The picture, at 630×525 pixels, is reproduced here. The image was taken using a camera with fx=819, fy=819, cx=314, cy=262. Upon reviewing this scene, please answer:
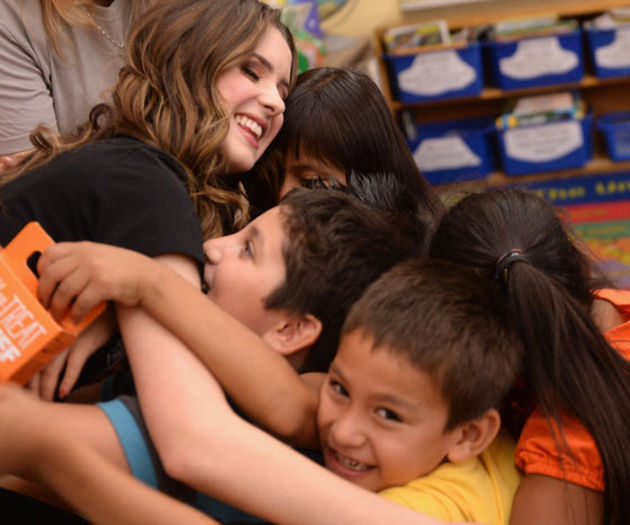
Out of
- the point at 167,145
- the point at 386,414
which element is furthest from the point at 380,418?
the point at 167,145

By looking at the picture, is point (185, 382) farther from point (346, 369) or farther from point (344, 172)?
point (344, 172)

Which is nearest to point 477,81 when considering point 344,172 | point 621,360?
point 344,172

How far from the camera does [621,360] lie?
1100 mm

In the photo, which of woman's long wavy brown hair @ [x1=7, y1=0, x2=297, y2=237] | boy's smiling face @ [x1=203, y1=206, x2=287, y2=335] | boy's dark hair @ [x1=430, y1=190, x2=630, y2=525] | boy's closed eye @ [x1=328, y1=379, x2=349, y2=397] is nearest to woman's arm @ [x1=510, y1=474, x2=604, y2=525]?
boy's dark hair @ [x1=430, y1=190, x2=630, y2=525]

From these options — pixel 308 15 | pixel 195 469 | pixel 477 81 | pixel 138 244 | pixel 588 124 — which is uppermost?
pixel 138 244

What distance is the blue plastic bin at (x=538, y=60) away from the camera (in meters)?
3.53

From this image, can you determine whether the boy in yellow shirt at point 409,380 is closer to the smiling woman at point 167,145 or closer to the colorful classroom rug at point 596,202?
the smiling woman at point 167,145

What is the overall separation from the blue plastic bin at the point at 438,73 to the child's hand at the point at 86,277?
284cm

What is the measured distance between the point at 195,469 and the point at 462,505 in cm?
34

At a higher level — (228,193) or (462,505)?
(228,193)

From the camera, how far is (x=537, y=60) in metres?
3.58

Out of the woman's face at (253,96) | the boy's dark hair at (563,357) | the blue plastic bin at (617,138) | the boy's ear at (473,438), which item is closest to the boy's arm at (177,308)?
the boy's ear at (473,438)

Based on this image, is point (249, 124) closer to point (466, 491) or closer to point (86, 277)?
point (86, 277)

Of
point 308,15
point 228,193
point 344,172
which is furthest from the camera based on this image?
point 308,15
